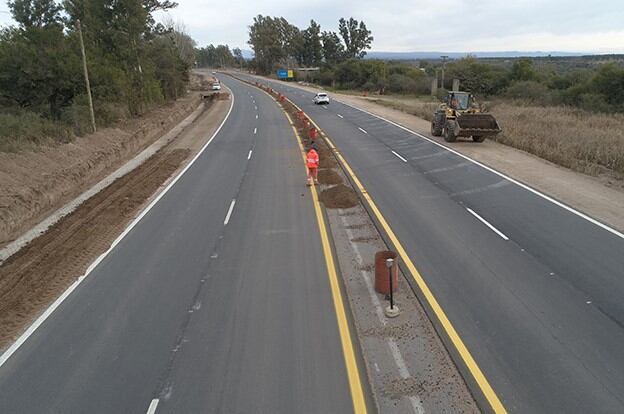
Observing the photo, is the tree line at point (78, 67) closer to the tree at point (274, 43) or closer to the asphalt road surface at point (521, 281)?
the asphalt road surface at point (521, 281)

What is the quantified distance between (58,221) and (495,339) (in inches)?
484

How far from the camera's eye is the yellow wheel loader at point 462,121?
24172 mm

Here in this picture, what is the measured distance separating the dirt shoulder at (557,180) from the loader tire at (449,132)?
0.97 ft

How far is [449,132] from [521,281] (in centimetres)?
1739

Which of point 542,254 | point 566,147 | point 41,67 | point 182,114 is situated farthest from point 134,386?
point 182,114

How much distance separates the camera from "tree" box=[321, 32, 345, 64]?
428ft

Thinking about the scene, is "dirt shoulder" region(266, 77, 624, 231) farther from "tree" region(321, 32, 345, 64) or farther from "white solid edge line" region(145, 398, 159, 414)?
"tree" region(321, 32, 345, 64)

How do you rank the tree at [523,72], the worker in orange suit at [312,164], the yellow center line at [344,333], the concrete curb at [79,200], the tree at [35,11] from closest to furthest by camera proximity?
the yellow center line at [344,333]
the concrete curb at [79,200]
the worker in orange suit at [312,164]
the tree at [35,11]
the tree at [523,72]

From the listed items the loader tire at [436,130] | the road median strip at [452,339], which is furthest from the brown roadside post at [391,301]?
the loader tire at [436,130]

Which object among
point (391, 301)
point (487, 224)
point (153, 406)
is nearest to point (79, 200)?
point (153, 406)

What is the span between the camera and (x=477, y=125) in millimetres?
24250

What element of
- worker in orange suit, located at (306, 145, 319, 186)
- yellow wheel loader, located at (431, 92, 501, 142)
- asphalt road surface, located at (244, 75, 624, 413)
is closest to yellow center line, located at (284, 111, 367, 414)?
asphalt road surface, located at (244, 75, 624, 413)

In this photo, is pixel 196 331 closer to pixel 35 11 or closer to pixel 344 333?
pixel 344 333

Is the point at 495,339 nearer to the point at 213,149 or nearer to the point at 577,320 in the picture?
the point at 577,320
